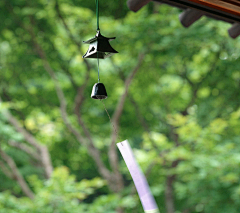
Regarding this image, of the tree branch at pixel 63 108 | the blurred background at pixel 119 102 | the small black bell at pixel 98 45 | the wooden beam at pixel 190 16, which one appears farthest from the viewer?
the tree branch at pixel 63 108

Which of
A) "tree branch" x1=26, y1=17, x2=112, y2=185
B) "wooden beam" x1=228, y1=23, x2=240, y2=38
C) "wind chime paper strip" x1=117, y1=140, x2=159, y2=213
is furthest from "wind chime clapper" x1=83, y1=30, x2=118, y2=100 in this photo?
"tree branch" x1=26, y1=17, x2=112, y2=185

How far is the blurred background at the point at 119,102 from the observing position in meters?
4.34

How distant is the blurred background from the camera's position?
4.34 metres

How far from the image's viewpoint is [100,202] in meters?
4.45

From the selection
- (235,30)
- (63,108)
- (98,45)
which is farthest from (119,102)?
(98,45)

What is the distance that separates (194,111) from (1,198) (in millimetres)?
3436

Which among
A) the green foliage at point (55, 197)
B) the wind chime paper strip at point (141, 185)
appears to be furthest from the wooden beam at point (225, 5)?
the green foliage at point (55, 197)

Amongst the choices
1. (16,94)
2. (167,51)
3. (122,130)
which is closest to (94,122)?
(122,130)

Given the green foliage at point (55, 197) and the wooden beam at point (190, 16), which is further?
the green foliage at point (55, 197)

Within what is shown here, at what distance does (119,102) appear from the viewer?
5.04 meters

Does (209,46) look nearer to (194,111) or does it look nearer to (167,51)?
(167,51)

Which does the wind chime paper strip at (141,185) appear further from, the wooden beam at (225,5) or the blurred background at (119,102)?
the blurred background at (119,102)

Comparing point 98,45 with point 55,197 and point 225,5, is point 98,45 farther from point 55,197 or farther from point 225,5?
point 55,197

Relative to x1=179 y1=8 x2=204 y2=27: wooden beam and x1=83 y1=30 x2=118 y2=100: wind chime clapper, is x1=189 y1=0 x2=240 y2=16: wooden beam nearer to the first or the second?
x1=179 y1=8 x2=204 y2=27: wooden beam
